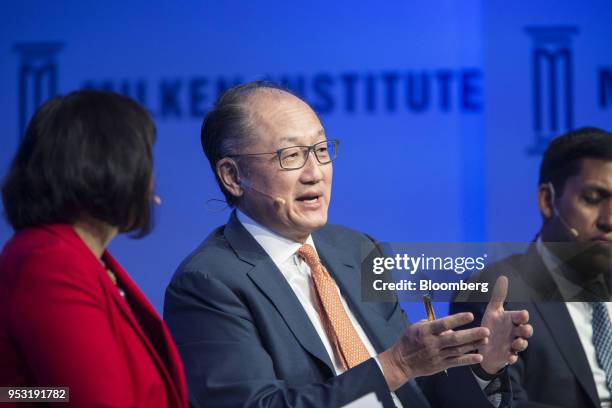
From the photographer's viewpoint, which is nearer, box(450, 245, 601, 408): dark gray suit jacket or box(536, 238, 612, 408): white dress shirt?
box(536, 238, 612, 408): white dress shirt

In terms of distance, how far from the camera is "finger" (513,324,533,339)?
6.47ft

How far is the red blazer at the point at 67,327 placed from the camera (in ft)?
4.69

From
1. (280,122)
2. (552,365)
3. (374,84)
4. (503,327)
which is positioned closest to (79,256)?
(280,122)

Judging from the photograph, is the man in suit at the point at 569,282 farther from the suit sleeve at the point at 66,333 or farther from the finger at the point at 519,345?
the suit sleeve at the point at 66,333

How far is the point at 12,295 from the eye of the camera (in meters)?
1.44

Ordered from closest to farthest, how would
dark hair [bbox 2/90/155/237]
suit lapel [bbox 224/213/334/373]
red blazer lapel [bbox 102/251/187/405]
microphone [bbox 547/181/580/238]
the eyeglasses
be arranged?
dark hair [bbox 2/90/155/237], red blazer lapel [bbox 102/251/187/405], suit lapel [bbox 224/213/334/373], the eyeglasses, microphone [bbox 547/181/580/238]

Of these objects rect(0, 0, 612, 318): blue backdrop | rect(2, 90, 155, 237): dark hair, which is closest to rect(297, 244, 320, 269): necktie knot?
rect(2, 90, 155, 237): dark hair

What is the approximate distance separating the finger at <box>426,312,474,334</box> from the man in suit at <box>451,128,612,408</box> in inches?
10.9

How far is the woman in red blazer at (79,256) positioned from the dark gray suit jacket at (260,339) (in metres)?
0.28

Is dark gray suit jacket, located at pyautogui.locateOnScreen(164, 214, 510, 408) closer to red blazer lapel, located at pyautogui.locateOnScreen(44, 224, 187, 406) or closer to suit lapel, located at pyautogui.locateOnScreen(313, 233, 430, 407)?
suit lapel, located at pyautogui.locateOnScreen(313, 233, 430, 407)

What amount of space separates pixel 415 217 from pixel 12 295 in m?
2.71

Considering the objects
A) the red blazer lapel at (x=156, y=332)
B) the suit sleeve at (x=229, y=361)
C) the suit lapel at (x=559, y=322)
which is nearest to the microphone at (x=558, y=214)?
the suit lapel at (x=559, y=322)

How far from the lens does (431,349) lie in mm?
1860

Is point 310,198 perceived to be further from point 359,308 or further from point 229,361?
point 229,361
